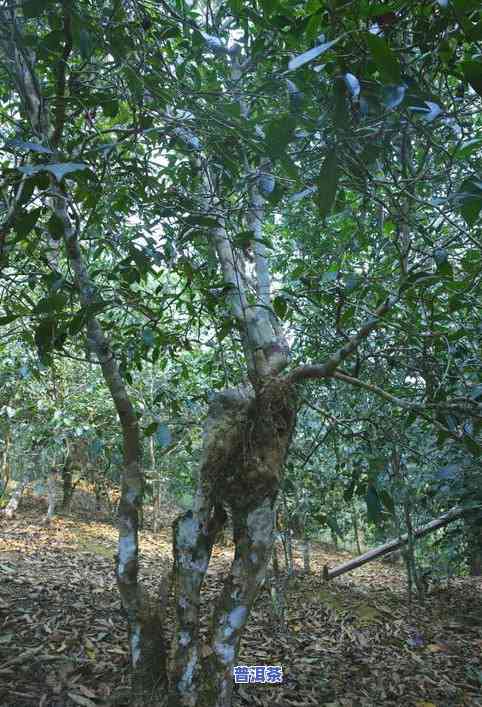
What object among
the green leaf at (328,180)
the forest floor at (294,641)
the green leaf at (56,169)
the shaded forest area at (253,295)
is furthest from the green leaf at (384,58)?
the forest floor at (294,641)

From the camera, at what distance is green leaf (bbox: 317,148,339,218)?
1.08 meters

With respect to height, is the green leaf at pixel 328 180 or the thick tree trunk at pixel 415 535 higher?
the green leaf at pixel 328 180

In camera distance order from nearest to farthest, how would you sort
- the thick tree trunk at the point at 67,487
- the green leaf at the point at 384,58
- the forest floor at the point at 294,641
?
the green leaf at the point at 384,58 → the forest floor at the point at 294,641 → the thick tree trunk at the point at 67,487

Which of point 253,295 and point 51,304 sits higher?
point 253,295

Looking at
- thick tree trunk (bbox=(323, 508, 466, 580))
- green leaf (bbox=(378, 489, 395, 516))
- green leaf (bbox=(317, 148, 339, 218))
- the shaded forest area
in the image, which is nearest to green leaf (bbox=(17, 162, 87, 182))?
the shaded forest area

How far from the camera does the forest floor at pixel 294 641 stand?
2.08 metres

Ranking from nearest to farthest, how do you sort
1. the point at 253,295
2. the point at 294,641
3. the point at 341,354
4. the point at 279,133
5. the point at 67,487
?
the point at 279,133
the point at 341,354
the point at 253,295
the point at 294,641
the point at 67,487

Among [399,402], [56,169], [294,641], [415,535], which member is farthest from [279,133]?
[415,535]

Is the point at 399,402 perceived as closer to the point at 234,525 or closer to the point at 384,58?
the point at 234,525

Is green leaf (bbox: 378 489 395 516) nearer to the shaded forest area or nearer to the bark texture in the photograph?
the shaded forest area

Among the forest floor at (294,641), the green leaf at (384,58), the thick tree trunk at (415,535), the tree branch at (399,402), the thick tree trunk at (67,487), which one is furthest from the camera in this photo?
the thick tree trunk at (67,487)

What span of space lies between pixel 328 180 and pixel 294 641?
2.67 meters

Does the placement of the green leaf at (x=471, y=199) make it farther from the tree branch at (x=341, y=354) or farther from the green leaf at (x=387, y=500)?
the green leaf at (x=387, y=500)

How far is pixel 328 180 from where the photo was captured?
1097 millimetres
